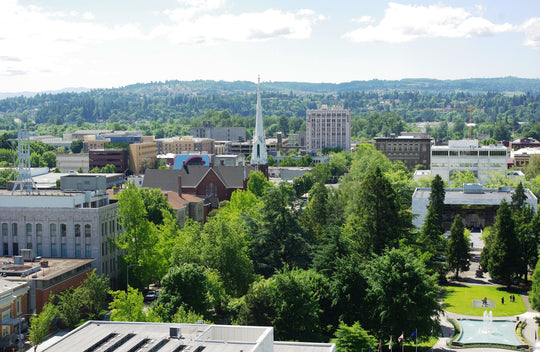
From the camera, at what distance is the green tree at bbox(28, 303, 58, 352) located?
54219mm

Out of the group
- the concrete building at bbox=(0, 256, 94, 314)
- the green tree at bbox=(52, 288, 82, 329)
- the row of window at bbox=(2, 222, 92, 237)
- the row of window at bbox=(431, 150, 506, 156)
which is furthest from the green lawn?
the row of window at bbox=(431, 150, 506, 156)

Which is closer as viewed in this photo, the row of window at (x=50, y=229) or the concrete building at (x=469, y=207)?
the row of window at (x=50, y=229)

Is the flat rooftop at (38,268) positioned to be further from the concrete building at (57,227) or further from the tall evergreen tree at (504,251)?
the tall evergreen tree at (504,251)

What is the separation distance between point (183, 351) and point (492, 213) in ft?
295

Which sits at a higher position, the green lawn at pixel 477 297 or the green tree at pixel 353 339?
the green tree at pixel 353 339

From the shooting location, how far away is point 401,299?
5488 centimetres

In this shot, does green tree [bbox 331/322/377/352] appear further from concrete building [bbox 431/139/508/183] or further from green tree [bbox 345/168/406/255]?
concrete building [bbox 431/139/508/183]

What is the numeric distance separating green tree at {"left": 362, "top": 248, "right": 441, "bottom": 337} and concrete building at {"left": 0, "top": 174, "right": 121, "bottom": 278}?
93.1ft

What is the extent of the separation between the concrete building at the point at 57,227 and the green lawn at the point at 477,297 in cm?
3466

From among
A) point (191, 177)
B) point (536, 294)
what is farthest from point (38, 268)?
point (191, 177)

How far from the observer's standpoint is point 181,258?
2584 inches

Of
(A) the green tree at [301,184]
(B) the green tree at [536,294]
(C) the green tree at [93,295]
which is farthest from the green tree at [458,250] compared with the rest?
(A) the green tree at [301,184]

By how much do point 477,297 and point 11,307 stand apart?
4647 centimetres

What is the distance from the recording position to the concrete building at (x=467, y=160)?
6063 inches
